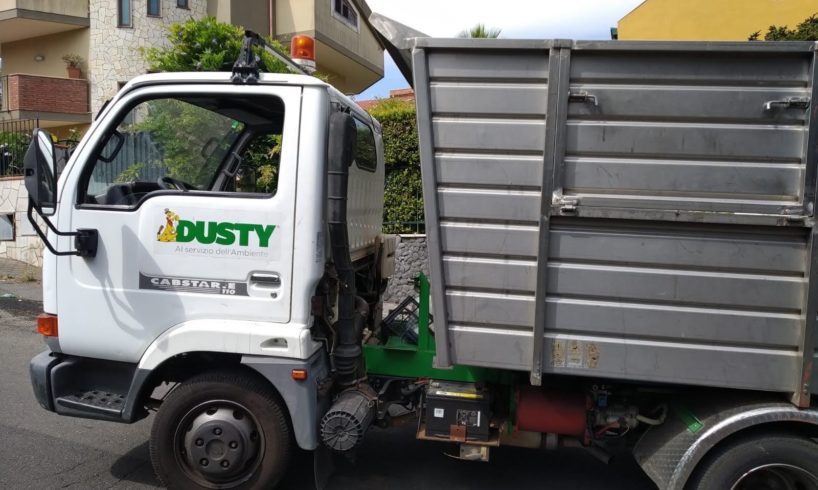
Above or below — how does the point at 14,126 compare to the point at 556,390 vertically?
above

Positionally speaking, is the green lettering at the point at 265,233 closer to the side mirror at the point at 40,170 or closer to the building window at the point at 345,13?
the side mirror at the point at 40,170

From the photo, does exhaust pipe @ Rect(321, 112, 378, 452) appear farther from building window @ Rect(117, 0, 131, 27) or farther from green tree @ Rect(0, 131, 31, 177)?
building window @ Rect(117, 0, 131, 27)

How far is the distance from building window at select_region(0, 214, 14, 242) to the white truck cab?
1038 cm

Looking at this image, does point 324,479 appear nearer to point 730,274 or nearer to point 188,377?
point 188,377

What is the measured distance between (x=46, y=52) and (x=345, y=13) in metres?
8.87

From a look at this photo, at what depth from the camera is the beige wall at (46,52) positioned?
53.7ft

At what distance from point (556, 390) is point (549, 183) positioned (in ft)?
4.14

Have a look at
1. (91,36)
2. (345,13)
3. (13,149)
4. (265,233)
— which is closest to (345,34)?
(345,13)

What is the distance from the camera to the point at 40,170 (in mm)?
3137

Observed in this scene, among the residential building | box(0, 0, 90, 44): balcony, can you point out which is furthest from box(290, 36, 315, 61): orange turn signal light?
box(0, 0, 90, 44): balcony

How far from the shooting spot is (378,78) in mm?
21203

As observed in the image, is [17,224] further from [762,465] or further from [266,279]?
[762,465]

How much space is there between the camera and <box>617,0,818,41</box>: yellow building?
13164 mm

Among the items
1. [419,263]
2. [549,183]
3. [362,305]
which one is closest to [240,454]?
[362,305]
